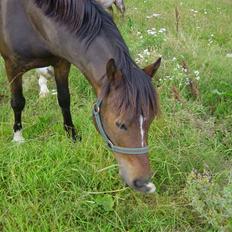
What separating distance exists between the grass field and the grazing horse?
0.37m

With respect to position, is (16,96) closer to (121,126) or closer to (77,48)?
(77,48)

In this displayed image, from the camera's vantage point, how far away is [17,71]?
3.13 meters

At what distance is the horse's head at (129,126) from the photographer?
2.14 metres

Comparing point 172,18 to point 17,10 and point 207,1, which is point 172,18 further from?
point 17,10

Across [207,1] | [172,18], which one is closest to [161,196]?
[172,18]

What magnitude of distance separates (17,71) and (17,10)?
0.45 metres

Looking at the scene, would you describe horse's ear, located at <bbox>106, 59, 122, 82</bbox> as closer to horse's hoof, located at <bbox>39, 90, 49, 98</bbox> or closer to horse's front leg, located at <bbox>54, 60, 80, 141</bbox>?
horse's front leg, located at <bbox>54, 60, 80, 141</bbox>

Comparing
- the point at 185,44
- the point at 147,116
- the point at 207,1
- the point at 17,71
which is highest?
the point at 147,116

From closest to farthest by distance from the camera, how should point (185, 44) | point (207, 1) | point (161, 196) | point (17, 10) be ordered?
point (161, 196)
point (17, 10)
point (185, 44)
point (207, 1)

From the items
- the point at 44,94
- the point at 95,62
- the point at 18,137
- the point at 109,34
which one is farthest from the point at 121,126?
the point at 44,94

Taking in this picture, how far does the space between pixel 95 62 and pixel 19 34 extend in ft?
2.66

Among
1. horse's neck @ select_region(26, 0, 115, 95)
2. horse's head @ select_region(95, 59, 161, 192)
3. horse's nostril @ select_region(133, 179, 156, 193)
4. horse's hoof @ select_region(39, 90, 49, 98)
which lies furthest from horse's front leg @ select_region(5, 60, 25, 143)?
horse's nostril @ select_region(133, 179, 156, 193)

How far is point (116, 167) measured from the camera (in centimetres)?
279

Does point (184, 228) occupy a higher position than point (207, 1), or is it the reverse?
point (184, 228)
